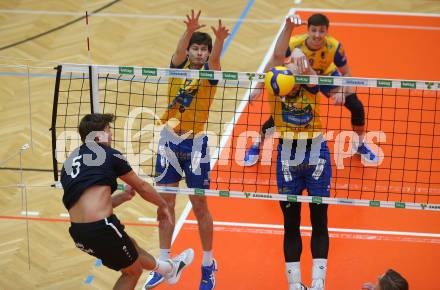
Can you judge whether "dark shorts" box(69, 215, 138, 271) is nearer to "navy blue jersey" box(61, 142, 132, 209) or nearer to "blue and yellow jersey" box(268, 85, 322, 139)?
"navy blue jersey" box(61, 142, 132, 209)

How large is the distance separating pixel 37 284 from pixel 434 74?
766 cm

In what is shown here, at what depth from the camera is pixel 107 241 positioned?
784 cm

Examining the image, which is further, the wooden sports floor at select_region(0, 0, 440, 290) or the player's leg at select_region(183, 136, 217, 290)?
the wooden sports floor at select_region(0, 0, 440, 290)

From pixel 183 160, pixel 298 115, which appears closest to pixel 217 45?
pixel 298 115

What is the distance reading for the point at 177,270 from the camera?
937cm

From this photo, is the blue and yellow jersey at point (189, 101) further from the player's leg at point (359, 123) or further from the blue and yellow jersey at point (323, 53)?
the player's leg at point (359, 123)

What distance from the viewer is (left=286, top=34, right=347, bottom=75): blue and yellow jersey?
10758 millimetres

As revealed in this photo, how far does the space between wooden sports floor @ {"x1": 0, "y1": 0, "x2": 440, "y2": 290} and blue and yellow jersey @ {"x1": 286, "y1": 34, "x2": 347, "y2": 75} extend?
1764mm

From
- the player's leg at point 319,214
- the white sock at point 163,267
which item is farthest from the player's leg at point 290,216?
the white sock at point 163,267

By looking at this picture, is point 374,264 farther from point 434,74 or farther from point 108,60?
point 108,60

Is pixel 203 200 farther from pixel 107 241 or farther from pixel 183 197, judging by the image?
pixel 183 197

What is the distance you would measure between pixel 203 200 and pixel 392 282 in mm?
2586

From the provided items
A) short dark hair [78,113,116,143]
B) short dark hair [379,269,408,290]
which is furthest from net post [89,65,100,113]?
short dark hair [379,269,408,290]

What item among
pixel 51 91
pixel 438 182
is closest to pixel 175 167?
pixel 438 182
